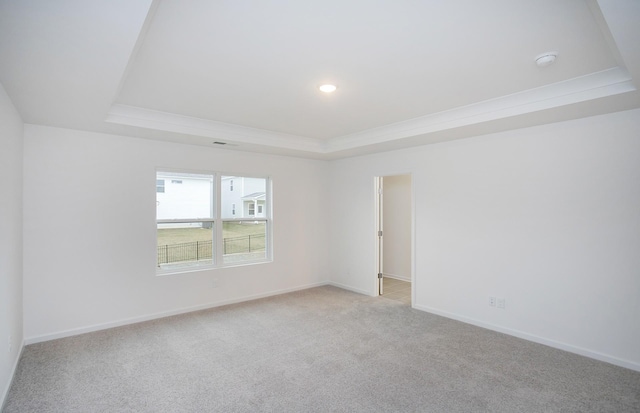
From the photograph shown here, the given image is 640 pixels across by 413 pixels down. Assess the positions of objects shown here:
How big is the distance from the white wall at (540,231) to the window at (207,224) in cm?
242

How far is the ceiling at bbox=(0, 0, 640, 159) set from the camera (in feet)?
5.71

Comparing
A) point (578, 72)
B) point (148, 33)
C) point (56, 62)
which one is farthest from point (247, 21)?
point (578, 72)

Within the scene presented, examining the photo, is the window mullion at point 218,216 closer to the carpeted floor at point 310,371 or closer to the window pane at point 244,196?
the window pane at point 244,196

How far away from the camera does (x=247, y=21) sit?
1903mm

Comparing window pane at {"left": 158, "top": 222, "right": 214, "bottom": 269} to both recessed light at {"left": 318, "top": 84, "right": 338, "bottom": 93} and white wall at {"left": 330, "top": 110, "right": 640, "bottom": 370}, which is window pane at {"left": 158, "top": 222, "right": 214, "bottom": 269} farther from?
white wall at {"left": 330, "top": 110, "right": 640, "bottom": 370}

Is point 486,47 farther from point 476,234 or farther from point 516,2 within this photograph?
point 476,234

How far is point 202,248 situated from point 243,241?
66 cm

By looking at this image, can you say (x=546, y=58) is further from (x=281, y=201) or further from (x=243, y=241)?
(x=243, y=241)

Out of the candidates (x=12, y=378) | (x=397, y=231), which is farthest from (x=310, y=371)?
(x=397, y=231)

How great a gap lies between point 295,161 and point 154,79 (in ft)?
10.4

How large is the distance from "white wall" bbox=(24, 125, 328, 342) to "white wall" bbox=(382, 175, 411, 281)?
319cm

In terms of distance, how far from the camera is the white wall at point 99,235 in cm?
354

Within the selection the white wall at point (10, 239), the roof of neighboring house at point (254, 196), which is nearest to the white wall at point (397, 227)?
the roof of neighboring house at point (254, 196)

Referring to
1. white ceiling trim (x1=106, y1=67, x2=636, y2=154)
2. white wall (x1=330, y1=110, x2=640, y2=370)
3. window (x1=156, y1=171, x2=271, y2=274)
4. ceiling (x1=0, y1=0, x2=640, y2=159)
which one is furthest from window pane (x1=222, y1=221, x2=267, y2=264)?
white wall (x1=330, y1=110, x2=640, y2=370)
